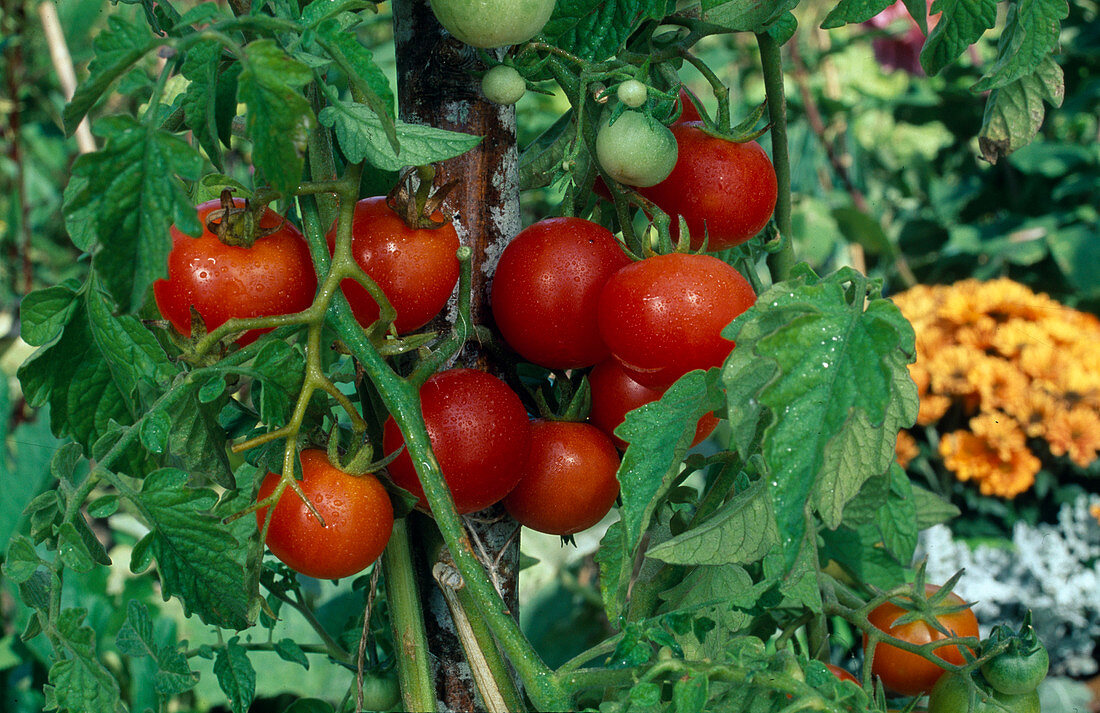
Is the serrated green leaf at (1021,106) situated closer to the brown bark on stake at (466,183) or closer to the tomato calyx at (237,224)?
the brown bark on stake at (466,183)

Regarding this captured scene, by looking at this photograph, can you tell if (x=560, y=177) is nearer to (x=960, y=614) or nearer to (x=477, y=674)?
(x=477, y=674)

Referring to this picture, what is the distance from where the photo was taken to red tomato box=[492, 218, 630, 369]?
552 millimetres

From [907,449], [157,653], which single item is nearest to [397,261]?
[157,653]

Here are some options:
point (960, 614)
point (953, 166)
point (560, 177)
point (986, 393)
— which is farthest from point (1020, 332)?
point (560, 177)

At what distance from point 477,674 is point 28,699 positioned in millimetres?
1171

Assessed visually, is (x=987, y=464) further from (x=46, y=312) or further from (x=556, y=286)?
(x=46, y=312)

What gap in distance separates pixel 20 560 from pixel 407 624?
209mm

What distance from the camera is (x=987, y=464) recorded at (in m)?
2.04

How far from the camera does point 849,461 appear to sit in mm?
404

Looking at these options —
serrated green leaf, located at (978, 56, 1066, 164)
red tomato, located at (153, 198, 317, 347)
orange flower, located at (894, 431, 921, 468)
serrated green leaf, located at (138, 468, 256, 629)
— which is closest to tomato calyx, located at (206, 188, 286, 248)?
red tomato, located at (153, 198, 317, 347)

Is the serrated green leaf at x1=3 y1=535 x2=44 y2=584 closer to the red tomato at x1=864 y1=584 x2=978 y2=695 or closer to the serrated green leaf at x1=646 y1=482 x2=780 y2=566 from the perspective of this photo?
the serrated green leaf at x1=646 y1=482 x2=780 y2=566

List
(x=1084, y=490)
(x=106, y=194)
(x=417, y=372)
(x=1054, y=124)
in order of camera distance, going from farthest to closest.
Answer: (x=1054, y=124)
(x=1084, y=490)
(x=417, y=372)
(x=106, y=194)

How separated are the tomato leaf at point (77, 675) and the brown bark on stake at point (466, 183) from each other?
0.19 meters

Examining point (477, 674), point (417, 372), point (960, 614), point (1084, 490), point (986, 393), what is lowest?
point (1084, 490)
